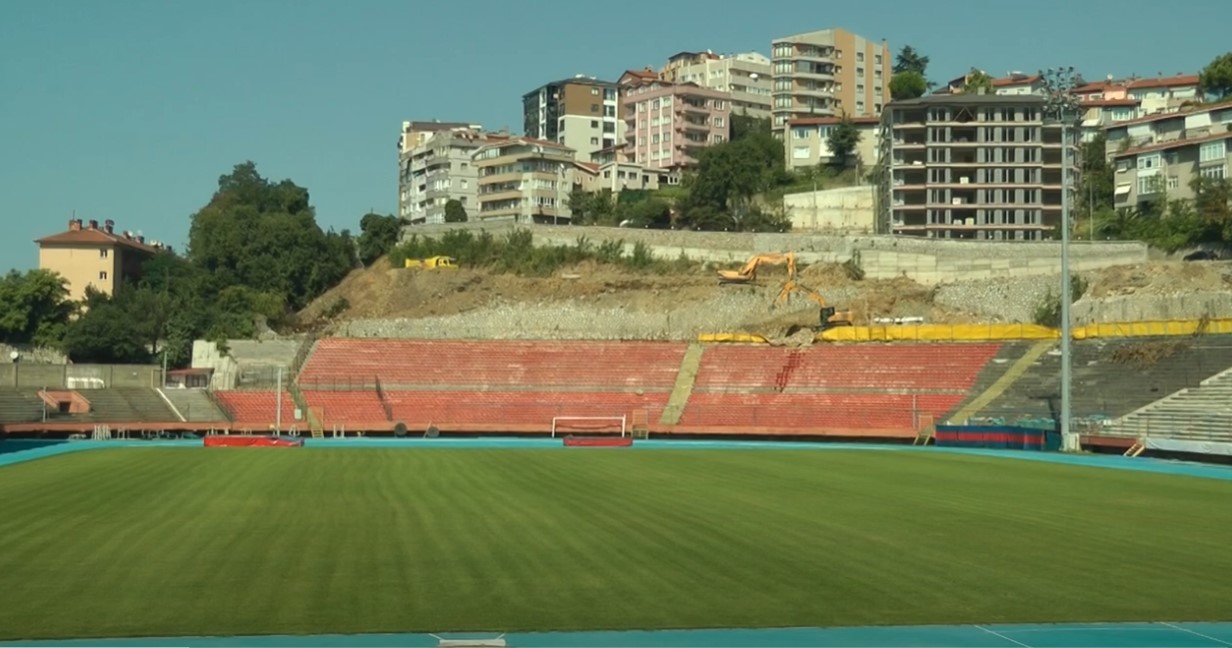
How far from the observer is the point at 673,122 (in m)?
129

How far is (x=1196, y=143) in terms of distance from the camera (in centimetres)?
8406

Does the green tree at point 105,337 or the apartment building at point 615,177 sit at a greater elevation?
the apartment building at point 615,177

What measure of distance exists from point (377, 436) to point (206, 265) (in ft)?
113

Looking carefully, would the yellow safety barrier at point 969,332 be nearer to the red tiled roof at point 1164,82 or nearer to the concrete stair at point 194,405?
the concrete stair at point 194,405

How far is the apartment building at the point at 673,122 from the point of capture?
12938 cm

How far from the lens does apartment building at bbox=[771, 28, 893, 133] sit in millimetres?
129625

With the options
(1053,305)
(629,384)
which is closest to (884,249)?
(1053,305)

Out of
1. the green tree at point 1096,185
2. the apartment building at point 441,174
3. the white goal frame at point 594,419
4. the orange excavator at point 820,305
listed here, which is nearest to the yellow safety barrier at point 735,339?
the orange excavator at point 820,305

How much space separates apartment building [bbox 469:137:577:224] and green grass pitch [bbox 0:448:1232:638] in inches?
3176

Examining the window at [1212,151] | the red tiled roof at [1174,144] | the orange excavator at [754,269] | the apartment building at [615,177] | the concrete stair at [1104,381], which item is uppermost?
the apartment building at [615,177]

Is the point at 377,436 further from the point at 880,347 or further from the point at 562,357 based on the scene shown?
the point at 880,347

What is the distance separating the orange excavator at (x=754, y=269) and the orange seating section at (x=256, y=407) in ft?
89.7

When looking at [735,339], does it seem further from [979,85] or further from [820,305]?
[979,85]

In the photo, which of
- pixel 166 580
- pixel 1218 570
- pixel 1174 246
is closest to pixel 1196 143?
pixel 1174 246
